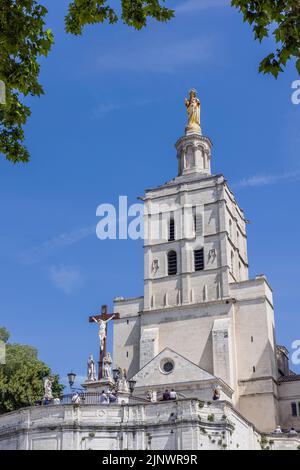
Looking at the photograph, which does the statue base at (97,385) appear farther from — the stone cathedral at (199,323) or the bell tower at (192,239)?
the bell tower at (192,239)

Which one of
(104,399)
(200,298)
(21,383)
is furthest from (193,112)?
(104,399)

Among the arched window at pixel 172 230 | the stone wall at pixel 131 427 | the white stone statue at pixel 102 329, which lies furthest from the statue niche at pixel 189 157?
the stone wall at pixel 131 427

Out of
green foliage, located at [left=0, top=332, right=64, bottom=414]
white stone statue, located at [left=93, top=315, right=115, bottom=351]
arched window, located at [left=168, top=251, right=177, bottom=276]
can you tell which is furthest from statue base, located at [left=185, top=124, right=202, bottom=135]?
green foliage, located at [left=0, top=332, right=64, bottom=414]

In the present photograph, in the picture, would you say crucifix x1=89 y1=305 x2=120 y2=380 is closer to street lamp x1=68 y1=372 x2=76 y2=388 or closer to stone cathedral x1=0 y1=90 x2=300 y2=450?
stone cathedral x1=0 y1=90 x2=300 y2=450

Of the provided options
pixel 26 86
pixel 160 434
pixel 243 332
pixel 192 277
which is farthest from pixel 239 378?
pixel 26 86

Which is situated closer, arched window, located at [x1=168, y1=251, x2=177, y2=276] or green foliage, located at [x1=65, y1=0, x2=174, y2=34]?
green foliage, located at [x1=65, y1=0, x2=174, y2=34]

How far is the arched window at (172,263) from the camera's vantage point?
186 feet

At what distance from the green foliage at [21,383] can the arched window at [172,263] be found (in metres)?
12.9

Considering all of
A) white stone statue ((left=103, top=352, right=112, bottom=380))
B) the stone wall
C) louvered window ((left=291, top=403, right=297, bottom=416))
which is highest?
white stone statue ((left=103, top=352, right=112, bottom=380))

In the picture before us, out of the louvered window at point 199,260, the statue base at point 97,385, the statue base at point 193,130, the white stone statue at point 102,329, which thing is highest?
the statue base at point 193,130

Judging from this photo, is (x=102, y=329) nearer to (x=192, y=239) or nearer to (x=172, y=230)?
(x=192, y=239)

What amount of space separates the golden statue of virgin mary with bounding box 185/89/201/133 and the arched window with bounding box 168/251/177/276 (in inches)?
529

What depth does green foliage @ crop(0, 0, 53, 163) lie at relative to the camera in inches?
515
